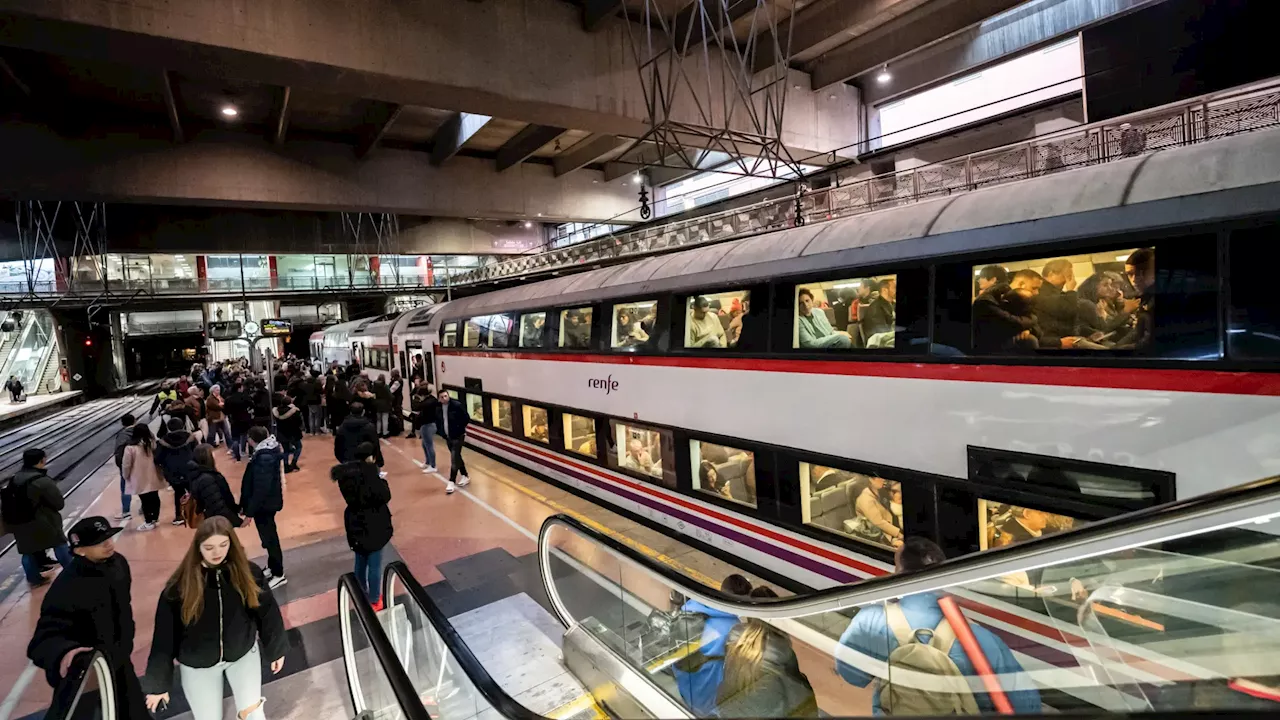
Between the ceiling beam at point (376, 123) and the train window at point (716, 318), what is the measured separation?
9.98 m

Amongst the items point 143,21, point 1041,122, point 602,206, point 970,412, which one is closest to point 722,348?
point 970,412

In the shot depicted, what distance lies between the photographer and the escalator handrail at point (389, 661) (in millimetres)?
2814

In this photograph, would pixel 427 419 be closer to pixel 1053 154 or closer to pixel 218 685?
pixel 218 685

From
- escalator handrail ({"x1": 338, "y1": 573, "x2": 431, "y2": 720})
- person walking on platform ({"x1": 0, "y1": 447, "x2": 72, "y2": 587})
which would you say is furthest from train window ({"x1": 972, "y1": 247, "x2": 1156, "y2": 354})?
person walking on platform ({"x1": 0, "y1": 447, "x2": 72, "y2": 587})

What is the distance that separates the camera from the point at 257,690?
3.76 meters

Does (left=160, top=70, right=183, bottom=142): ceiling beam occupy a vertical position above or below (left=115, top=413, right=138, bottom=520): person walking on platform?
above

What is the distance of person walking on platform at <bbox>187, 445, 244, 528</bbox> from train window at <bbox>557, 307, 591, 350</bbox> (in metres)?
4.84

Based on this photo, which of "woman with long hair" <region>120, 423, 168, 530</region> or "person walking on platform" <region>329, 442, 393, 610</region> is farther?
"woman with long hair" <region>120, 423, 168, 530</region>

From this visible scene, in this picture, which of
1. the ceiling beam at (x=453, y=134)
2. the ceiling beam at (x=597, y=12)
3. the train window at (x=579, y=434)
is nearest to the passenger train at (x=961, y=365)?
the train window at (x=579, y=434)

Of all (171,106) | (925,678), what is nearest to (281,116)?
(171,106)

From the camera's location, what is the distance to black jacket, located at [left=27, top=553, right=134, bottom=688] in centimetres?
342

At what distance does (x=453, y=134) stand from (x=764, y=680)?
1652cm

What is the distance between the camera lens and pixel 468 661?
322cm

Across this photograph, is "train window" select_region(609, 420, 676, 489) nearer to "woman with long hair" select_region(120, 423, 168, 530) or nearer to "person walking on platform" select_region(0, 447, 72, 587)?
"person walking on platform" select_region(0, 447, 72, 587)
